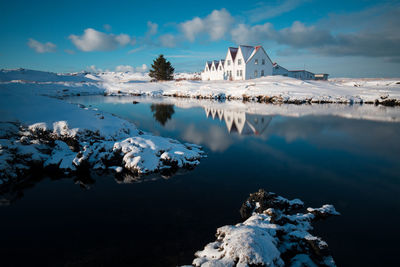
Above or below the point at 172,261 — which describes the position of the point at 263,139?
above

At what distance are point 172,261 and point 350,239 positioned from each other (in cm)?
458

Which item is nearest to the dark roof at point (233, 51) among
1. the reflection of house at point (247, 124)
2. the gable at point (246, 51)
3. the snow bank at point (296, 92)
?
the gable at point (246, 51)

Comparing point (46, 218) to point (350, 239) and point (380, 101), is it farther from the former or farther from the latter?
point (380, 101)

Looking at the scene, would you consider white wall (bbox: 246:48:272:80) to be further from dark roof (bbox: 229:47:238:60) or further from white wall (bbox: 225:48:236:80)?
dark roof (bbox: 229:47:238:60)

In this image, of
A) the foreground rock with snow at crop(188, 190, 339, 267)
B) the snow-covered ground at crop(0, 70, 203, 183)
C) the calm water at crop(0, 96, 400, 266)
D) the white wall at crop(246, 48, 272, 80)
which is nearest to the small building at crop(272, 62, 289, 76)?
the white wall at crop(246, 48, 272, 80)

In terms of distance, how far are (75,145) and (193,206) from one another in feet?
25.7

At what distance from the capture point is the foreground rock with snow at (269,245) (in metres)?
3.92

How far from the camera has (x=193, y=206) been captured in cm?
675

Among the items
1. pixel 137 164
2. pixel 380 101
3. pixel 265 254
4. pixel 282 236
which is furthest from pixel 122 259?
pixel 380 101

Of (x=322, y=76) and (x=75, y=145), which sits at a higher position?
(x=322, y=76)

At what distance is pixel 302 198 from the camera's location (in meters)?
7.20

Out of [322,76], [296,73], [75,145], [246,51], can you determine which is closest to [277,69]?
[296,73]

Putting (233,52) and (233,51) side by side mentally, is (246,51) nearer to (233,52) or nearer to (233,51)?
(233,52)

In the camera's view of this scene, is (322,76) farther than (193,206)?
Yes
